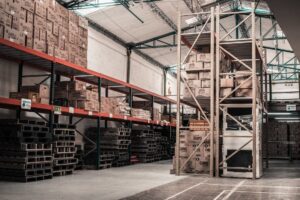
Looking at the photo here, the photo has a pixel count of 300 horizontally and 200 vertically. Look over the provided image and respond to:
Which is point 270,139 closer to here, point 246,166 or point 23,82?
point 246,166

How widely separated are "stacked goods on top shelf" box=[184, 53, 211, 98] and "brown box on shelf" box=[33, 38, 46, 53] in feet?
14.6

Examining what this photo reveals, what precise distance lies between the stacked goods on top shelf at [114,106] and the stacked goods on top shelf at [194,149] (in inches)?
127

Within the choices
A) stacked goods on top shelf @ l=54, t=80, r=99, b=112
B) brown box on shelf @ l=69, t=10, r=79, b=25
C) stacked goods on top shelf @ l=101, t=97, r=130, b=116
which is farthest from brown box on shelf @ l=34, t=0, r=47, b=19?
stacked goods on top shelf @ l=101, t=97, r=130, b=116

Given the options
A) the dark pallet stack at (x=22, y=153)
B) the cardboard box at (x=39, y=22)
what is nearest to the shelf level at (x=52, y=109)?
the dark pallet stack at (x=22, y=153)

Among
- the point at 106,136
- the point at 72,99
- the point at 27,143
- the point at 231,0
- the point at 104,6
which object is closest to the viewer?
the point at 27,143

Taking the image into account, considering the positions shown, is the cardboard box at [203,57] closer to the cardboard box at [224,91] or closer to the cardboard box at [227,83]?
the cardboard box at [227,83]

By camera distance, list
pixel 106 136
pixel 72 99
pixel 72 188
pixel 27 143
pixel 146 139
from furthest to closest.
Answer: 1. pixel 146 139
2. pixel 106 136
3. pixel 72 99
4. pixel 27 143
5. pixel 72 188

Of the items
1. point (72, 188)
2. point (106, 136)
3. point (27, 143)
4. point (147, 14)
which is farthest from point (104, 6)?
point (72, 188)

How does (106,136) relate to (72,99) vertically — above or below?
below

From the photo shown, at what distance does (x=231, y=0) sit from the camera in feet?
67.7

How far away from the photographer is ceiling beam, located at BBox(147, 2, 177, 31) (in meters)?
18.8

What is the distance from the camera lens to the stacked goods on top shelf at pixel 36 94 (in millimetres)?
10395

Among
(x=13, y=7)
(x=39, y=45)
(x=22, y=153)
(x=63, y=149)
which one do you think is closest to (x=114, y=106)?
(x=63, y=149)

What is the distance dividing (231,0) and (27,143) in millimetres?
14539
